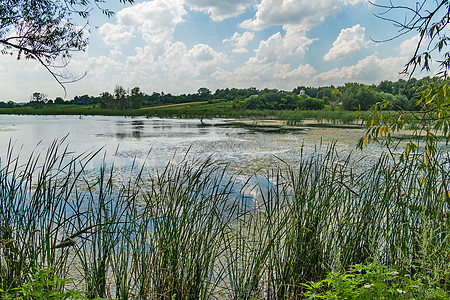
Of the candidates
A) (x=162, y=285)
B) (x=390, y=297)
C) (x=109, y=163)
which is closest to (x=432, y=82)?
(x=390, y=297)

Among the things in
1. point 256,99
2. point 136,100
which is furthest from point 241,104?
point 136,100

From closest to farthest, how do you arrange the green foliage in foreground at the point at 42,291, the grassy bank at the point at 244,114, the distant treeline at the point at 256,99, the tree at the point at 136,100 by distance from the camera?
1. the green foliage in foreground at the point at 42,291
2. the grassy bank at the point at 244,114
3. the distant treeline at the point at 256,99
4. the tree at the point at 136,100

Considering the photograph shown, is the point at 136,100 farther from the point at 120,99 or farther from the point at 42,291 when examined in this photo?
the point at 42,291

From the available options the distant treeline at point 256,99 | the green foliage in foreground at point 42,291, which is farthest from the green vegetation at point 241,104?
the green foliage in foreground at point 42,291

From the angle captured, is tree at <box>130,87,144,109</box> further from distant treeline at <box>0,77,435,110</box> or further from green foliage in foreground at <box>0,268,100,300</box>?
green foliage in foreground at <box>0,268,100,300</box>

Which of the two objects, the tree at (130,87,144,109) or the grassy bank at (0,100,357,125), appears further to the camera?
the tree at (130,87,144,109)

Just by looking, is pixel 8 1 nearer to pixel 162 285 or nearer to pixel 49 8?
pixel 49 8

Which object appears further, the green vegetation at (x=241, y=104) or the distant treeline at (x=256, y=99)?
the distant treeline at (x=256, y=99)

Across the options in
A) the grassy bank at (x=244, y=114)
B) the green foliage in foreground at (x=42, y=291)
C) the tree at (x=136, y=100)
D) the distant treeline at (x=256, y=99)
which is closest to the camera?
the green foliage in foreground at (x=42, y=291)

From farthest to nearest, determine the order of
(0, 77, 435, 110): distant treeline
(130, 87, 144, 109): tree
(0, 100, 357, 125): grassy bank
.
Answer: (130, 87, 144, 109): tree → (0, 77, 435, 110): distant treeline → (0, 100, 357, 125): grassy bank

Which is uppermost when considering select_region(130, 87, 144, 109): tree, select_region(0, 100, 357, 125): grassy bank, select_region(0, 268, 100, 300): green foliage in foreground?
select_region(130, 87, 144, 109): tree

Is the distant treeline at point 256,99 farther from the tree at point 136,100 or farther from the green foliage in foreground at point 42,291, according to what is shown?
the green foliage in foreground at point 42,291

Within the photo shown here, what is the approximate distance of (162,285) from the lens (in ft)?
6.87

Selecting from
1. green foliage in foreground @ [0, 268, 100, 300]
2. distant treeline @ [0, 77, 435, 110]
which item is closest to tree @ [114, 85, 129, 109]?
distant treeline @ [0, 77, 435, 110]
